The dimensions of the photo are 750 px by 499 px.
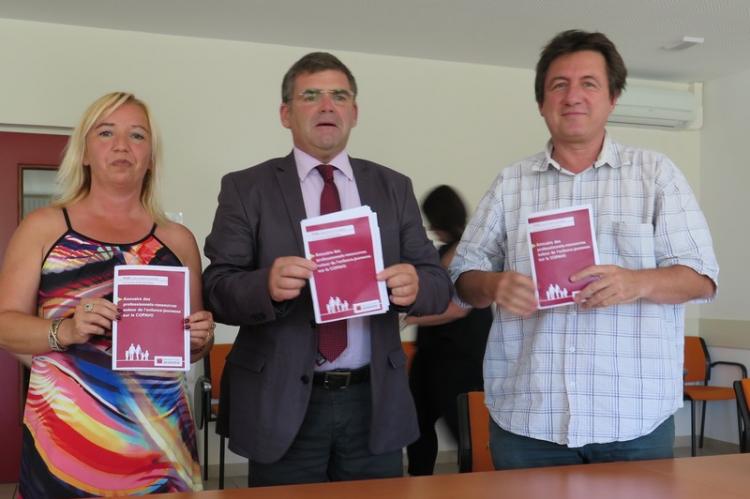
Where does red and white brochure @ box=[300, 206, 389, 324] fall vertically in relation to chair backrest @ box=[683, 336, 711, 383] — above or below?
above

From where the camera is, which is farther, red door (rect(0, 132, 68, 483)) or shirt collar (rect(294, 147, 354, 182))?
red door (rect(0, 132, 68, 483))

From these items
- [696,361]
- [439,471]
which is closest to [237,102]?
[439,471]

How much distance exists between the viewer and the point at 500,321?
232 centimetres

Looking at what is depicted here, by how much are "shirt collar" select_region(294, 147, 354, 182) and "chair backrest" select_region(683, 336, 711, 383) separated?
5.32m

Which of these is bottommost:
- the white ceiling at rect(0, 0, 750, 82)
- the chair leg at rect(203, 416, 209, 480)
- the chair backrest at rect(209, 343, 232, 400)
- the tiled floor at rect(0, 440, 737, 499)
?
the tiled floor at rect(0, 440, 737, 499)

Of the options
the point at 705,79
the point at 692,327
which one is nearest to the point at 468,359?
the point at 692,327

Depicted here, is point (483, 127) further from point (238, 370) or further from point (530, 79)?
point (238, 370)

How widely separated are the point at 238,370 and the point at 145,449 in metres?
0.31

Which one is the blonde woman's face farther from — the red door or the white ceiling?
the red door

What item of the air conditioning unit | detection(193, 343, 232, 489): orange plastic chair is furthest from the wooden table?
the air conditioning unit

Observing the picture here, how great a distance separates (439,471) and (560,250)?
13.5 feet

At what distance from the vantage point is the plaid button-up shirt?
2109mm

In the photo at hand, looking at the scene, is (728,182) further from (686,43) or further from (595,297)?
(595,297)

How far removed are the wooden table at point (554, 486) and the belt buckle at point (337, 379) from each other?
42 cm
